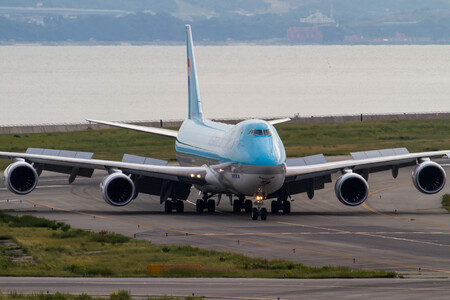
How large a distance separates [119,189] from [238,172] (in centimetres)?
648

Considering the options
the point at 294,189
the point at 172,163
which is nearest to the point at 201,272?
the point at 294,189

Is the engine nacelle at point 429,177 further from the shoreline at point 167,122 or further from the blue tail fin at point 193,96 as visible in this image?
the shoreline at point 167,122

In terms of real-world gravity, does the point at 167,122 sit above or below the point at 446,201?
above

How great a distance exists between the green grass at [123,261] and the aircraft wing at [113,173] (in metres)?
5.18

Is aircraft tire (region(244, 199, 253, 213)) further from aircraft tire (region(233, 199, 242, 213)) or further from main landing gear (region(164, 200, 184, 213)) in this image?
main landing gear (region(164, 200, 184, 213))

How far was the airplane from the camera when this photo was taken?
1918 inches

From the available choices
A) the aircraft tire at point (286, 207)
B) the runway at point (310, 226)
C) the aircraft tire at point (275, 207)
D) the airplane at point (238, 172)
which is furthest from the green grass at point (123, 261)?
the aircraft tire at point (286, 207)

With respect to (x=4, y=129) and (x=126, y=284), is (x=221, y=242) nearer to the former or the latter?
(x=126, y=284)

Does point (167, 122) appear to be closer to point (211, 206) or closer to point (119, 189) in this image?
point (211, 206)

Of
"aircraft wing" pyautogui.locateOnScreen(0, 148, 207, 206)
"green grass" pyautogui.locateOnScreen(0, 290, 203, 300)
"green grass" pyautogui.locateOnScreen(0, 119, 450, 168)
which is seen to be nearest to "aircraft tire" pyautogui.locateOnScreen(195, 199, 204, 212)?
"aircraft wing" pyautogui.locateOnScreen(0, 148, 207, 206)

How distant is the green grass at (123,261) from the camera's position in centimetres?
3550

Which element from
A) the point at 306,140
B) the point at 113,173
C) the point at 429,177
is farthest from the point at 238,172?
the point at 306,140

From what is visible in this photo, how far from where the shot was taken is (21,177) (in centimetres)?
5219

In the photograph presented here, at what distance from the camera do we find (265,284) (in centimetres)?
3300
